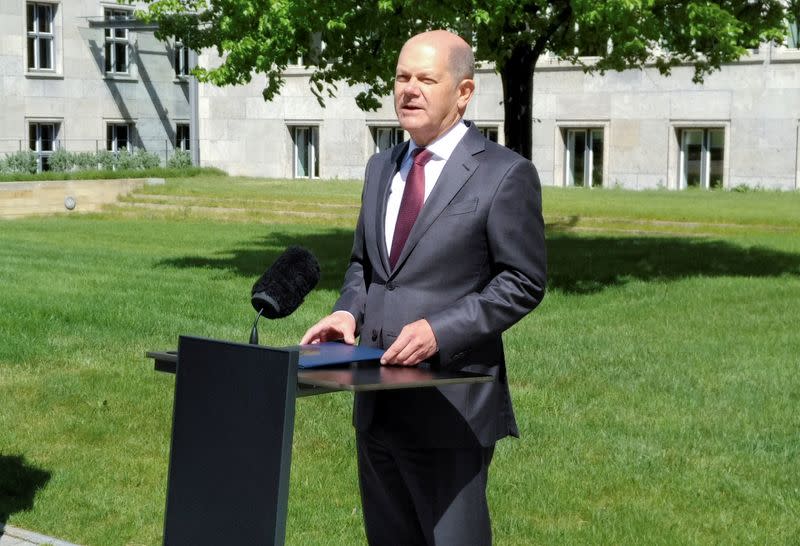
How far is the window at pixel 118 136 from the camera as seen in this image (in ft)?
149

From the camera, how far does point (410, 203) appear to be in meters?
4.43

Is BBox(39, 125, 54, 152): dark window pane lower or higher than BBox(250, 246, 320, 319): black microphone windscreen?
lower

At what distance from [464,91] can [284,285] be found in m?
0.85

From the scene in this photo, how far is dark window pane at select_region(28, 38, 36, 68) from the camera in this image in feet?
139

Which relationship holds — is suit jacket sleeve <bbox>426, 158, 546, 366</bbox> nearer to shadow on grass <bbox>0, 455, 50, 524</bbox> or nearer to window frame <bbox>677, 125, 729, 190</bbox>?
shadow on grass <bbox>0, 455, 50, 524</bbox>

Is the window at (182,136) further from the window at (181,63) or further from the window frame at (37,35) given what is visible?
the window frame at (37,35)

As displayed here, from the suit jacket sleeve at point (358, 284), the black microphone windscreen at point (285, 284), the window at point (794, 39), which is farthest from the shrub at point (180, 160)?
the black microphone windscreen at point (285, 284)

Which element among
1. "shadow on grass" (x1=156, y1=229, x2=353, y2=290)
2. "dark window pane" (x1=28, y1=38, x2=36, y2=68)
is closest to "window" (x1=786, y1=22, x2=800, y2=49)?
"shadow on grass" (x1=156, y1=229, x2=353, y2=290)

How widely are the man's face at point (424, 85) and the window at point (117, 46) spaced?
136ft

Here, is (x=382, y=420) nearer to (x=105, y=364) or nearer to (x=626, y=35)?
(x=105, y=364)

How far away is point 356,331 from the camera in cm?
456

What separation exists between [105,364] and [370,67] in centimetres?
709

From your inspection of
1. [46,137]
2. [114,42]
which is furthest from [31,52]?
[114,42]

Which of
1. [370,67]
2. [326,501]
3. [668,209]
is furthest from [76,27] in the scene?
[326,501]
